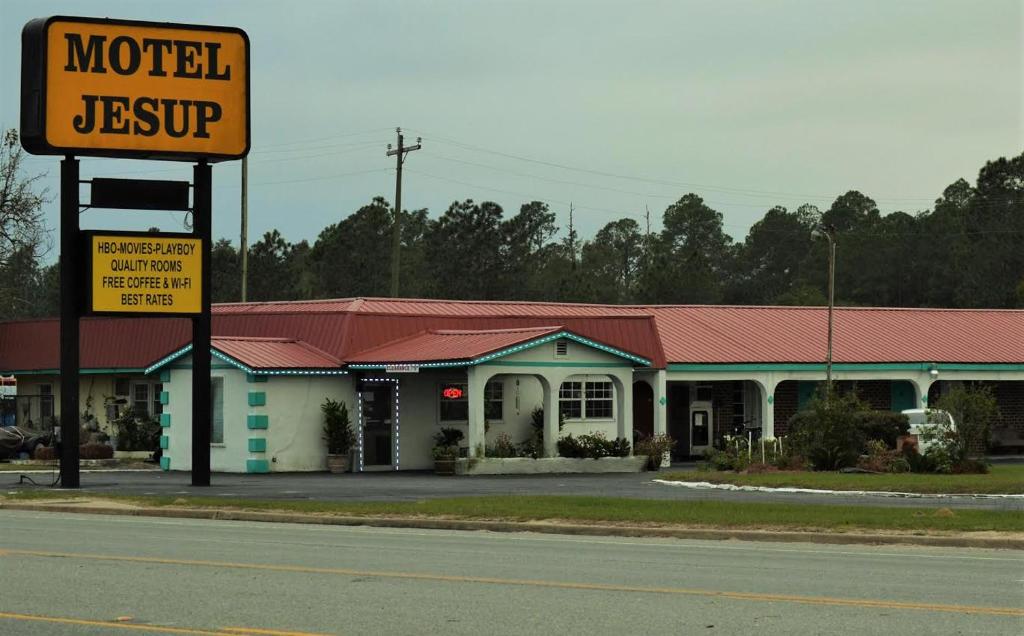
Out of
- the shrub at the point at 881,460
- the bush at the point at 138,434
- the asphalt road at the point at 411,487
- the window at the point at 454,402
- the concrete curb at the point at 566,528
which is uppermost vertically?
the window at the point at 454,402

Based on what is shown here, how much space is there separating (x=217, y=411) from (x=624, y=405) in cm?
1078

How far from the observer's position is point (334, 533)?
22.4 meters

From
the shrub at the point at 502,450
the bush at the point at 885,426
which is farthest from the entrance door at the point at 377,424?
the bush at the point at 885,426

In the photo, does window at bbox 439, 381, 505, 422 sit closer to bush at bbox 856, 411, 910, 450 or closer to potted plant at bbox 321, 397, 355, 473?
potted plant at bbox 321, 397, 355, 473

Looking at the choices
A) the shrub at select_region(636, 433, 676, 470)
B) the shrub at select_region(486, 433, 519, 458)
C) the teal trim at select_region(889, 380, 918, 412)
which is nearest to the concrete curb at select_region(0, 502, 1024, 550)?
the shrub at select_region(486, 433, 519, 458)

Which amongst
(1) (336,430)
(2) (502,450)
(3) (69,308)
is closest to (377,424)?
(1) (336,430)

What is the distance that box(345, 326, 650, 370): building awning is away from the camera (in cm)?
4038

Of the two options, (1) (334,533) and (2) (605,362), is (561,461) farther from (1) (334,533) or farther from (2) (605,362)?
(1) (334,533)

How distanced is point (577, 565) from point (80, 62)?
723 inches

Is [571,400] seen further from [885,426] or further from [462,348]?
[885,426]

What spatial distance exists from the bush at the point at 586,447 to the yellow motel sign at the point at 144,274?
12365 millimetres

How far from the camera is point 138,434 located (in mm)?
48969

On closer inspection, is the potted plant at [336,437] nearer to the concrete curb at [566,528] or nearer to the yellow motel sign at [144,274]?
the yellow motel sign at [144,274]

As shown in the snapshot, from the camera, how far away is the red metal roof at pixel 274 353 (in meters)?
41.1
